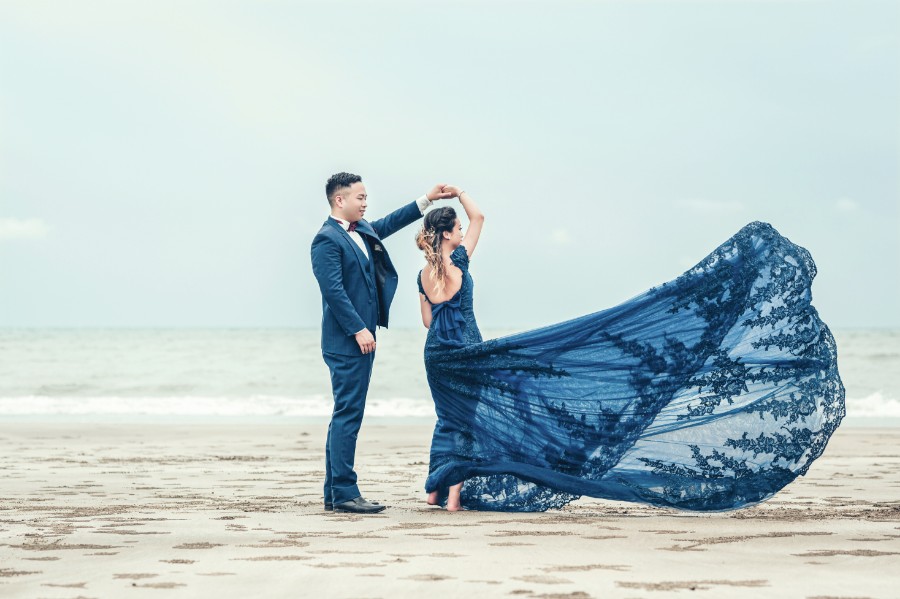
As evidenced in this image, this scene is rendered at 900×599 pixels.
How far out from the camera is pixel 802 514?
5566mm

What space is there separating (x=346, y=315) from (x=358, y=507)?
3.44 feet

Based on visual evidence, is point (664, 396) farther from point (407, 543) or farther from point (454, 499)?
point (407, 543)

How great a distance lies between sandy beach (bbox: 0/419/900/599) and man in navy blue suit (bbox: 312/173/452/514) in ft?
0.89

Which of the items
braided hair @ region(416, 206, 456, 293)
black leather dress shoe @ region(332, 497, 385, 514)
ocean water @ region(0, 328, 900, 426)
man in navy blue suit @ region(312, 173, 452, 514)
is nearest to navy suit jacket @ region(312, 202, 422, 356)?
man in navy blue suit @ region(312, 173, 452, 514)

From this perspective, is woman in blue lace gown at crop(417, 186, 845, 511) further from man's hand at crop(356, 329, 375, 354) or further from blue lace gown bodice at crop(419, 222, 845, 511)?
man's hand at crop(356, 329, 375, 354)

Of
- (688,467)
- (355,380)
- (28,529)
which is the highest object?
(355,380)

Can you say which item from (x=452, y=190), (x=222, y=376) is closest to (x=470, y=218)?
(x=452, y=190)

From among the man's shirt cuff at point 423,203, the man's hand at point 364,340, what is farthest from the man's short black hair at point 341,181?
the man's hand at point 364,340

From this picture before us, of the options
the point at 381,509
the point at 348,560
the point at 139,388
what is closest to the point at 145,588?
the point at 348,560

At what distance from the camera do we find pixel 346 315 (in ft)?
19.0

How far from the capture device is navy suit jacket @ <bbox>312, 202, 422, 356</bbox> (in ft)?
19.1

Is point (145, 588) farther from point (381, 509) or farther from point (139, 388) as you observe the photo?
point (139, 388)

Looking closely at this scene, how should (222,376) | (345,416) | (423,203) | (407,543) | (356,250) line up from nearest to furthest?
(407,543) → (345,416) → (356,250) → (423,203) → (222,376)

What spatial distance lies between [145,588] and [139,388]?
25379 mm
